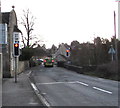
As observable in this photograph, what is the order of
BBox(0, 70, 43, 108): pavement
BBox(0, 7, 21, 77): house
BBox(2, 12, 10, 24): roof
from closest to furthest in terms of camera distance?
1. BBox(0, 70, 43, 108): pavement
2. BBox(0, 7, 21, 77): house
3. BBox(2, 12, 10, 24): roof

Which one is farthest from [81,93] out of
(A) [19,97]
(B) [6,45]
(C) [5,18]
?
(C) [5,18]

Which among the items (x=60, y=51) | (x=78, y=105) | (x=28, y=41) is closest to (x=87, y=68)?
(x=78, y=105)

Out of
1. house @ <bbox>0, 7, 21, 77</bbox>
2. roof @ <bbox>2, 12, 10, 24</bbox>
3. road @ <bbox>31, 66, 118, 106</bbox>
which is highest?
roof @ <bbox>2, 12, 10, 24</bbox>

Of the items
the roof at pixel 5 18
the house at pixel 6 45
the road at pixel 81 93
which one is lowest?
the road at pixel 81 93

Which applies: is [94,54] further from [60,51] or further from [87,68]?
[60,51]

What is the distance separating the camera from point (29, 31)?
55219 mm

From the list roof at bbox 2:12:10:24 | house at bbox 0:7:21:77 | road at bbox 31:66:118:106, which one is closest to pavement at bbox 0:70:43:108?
road at bbox 31:66:118:106

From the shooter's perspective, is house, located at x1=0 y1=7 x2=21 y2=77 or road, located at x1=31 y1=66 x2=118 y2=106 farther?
house, located at x1=0 y1=7 x2=21 y2=77

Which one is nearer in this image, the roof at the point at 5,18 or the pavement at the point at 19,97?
the pavement at the point at 19,97

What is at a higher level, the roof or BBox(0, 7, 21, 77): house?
the roof

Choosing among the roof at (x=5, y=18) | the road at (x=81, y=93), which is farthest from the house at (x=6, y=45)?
the road at (x=81, y=93)

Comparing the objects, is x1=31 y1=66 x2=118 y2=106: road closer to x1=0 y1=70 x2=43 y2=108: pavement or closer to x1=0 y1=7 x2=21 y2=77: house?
x1=0 y1=70 x2=43 y2=108: pavement

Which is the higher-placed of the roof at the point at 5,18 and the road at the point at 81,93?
the roof at the point at 5,18

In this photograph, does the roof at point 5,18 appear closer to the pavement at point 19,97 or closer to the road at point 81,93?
the road at point 81,93
